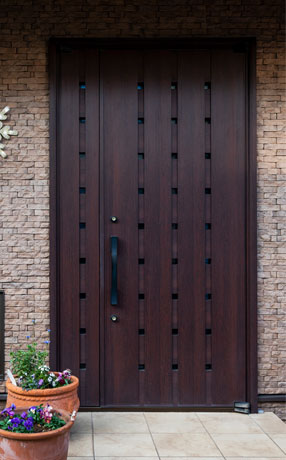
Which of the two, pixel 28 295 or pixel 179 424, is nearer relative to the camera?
pixel 179 424

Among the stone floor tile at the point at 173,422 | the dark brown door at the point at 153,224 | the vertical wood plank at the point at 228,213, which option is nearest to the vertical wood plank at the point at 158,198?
the dark brown door at the point at 153,224

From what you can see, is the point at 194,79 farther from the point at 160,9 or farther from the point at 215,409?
the point at 215,409

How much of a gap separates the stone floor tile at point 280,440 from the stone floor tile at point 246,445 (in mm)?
36

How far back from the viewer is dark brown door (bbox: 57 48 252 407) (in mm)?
4090

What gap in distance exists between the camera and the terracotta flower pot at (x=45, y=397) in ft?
10.7

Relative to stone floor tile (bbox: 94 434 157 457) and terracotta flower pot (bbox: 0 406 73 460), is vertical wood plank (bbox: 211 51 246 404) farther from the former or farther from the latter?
terracotta flower pot (bbox: 0 406 73 460)

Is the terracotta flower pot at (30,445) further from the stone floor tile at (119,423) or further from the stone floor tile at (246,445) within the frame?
the stone floor tile at (246,445)

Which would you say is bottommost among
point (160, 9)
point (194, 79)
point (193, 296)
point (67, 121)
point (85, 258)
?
point (193, 296)

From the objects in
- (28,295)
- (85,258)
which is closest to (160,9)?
(85,258)

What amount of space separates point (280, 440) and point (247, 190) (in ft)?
6.44

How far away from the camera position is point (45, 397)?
3.25 m

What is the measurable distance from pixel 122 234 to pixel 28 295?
0.94 meters

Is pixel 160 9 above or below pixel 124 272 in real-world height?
above

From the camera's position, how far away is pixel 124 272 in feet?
13.5
